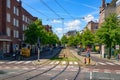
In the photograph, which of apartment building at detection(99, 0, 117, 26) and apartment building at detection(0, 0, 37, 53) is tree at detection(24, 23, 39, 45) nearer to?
apartment building at detection(0, 0, 37, 53)

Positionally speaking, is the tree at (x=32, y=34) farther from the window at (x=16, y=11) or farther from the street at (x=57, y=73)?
the street at (x=57, y=73)

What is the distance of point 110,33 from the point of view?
200ft

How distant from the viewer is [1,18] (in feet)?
230

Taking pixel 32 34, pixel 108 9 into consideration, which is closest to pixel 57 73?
pixel 32 34

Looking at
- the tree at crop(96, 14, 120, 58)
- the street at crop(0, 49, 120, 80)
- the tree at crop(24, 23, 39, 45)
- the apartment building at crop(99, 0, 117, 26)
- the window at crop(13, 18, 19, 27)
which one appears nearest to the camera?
the street at crop(0, 49, 120, 80)

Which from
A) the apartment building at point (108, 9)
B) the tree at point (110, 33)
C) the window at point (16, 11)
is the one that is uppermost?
the apartment building at point (108, 9)

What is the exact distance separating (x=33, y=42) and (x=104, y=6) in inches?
1218

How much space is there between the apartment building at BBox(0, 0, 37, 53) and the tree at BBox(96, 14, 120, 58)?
20686 mm

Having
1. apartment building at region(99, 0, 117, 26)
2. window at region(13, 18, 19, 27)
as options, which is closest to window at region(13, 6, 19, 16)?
window at region(13, 18, 19, 27)

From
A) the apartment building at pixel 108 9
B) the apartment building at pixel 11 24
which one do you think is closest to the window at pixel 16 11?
the apartment building at pixel 11 24

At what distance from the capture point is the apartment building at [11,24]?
70300 mm

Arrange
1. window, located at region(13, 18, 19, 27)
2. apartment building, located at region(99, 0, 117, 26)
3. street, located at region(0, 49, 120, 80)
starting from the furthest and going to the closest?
apartment building, located at region(99, 0, 117, 26)
window, located at region(13, 18, 19, 27)
street, located at region(0, 49, 120, 80)

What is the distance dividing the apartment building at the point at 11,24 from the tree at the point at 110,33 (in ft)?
67.9

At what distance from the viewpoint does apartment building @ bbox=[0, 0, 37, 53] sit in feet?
231
